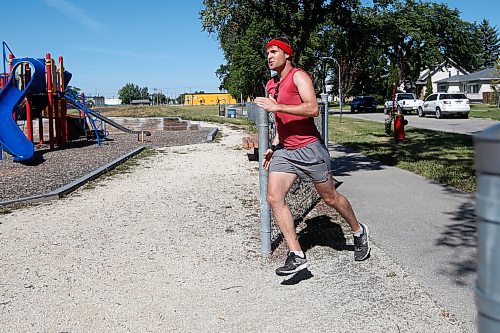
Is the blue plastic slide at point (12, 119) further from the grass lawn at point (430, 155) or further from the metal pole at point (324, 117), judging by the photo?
the grass lawn at point (430, 155)

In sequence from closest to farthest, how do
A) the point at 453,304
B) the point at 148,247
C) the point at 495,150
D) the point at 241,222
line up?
the point at 495,150
the point at 453,304
the point at 148,247
the point at 241,222

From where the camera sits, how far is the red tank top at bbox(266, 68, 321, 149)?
180 inches

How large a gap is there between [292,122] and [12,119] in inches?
455

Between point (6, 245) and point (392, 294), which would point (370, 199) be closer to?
point (392, 294)

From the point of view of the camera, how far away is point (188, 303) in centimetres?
413

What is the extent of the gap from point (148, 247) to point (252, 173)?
18.6ft

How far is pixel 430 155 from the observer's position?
13.6 meters

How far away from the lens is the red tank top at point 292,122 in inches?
180

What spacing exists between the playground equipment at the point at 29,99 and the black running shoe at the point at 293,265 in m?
10.6

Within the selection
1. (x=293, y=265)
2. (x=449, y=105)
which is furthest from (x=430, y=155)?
(x=449, y=105)

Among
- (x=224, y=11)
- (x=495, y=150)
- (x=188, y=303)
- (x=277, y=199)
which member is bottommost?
(x=188, y=303)

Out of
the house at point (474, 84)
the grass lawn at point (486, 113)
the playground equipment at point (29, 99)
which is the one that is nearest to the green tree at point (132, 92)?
the house at point (474, 84)

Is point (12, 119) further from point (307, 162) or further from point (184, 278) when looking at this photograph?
point (307, 162)

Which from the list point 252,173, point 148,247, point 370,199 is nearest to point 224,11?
point 252,173
